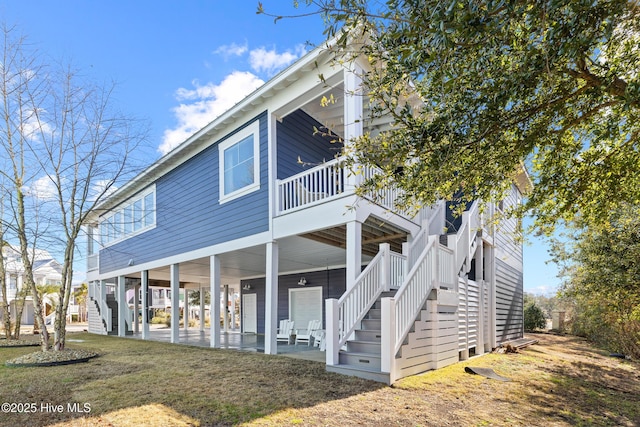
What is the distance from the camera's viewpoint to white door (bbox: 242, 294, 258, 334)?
16.0 metres

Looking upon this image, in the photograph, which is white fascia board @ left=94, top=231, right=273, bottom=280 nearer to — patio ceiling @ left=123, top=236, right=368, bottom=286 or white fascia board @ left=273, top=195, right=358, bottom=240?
patio ceiling @ left=123, top=236, right=368, bottom=286

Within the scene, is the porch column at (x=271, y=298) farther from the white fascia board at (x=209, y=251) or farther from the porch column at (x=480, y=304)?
the porch column at (x=480, y=304)

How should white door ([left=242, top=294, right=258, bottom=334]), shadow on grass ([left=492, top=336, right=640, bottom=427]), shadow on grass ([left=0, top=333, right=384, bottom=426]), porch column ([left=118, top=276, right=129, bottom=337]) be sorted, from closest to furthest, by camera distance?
shadow on grass ([left=0, top=333, right=384, bottom=426]) < shadow on grass ([left=492, top=336, right=640, bottom=427]) < porch column ([left=118, top=276, right=129, bottom=337]) < white door ([left=242, top=294, right=258, bottom=334])

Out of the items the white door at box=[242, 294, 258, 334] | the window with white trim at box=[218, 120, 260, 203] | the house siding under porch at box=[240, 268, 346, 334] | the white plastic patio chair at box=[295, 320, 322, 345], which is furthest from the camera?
the white door at box=[242, 294, 258, 334]

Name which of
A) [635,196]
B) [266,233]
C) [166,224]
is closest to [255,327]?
[166,224]

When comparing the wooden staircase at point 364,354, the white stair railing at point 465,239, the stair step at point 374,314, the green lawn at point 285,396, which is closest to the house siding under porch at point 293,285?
the white stair railing at point 465,239

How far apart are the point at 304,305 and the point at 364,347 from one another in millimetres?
7531

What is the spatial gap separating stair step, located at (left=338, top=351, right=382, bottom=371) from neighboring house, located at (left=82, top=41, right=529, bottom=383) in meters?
0.02

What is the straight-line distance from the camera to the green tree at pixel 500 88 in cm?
296

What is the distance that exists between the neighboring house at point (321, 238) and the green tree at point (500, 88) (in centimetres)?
52

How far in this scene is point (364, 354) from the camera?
608cm

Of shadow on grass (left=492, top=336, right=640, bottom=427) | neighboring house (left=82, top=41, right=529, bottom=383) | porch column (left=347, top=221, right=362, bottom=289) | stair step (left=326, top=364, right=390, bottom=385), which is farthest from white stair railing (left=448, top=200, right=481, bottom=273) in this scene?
stair step (left=326, top=364, right=390, bottom=385)

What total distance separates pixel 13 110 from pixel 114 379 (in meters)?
6.13

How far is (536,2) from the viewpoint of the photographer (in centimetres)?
292
